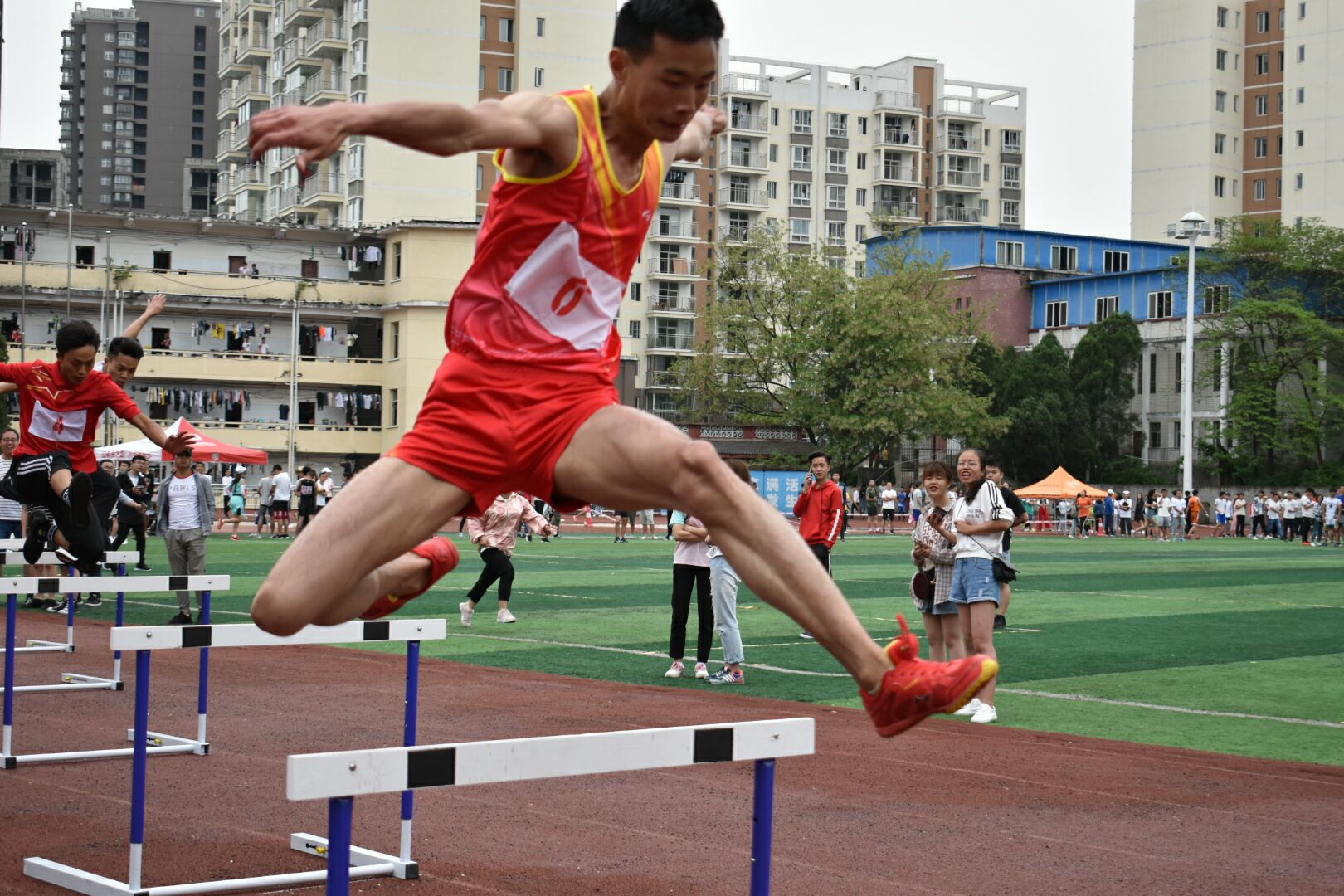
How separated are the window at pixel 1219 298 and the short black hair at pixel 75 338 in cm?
6995

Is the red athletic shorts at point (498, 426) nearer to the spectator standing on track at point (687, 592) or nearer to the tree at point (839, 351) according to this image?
the spectator standing on track at point (687, 592)

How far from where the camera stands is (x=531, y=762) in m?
4.41

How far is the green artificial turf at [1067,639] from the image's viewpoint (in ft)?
43.6

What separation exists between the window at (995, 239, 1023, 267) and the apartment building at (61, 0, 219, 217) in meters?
92.3

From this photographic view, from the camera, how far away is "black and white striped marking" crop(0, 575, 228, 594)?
9.74m

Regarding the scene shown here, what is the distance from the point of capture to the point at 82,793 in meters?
9.16

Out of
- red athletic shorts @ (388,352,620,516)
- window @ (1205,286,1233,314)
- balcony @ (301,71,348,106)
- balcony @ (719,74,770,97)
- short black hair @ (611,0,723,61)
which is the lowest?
red athletic shorts @ (388,352,620,516)

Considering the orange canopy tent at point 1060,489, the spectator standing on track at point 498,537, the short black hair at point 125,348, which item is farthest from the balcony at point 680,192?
the short black hair at point 125,348

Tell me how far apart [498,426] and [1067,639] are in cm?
1566

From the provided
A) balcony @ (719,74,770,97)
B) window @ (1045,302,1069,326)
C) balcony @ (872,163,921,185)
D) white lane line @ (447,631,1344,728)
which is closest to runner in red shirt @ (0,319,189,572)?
white lane line @ (447,631,1344,728)

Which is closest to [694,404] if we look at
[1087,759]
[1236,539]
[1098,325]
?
[1098,325]

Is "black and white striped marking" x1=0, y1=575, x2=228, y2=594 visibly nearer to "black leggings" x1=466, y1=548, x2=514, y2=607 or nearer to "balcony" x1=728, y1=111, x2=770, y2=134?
"black leggings" x1=466, y1=548, x2=514, y2=607

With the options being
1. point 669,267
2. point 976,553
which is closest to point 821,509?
point 976,553

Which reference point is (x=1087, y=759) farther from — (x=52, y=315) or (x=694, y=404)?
(x=694, y=404)
